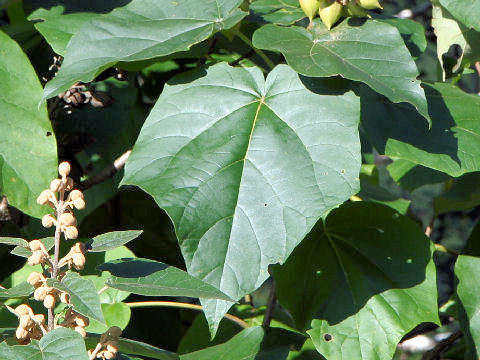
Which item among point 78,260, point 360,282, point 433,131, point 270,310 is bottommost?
point 270,310

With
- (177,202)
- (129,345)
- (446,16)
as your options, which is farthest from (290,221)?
(446,16)

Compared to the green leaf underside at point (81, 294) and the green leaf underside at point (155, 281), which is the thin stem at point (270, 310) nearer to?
the green leaf underside at point (155, 281)

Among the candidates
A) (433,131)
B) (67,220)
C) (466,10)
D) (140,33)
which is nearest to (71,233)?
(67,220)

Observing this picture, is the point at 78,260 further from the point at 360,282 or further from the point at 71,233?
the point at 360,282

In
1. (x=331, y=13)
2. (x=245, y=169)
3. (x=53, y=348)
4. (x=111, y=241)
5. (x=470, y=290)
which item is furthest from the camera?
(x=470, y=290)

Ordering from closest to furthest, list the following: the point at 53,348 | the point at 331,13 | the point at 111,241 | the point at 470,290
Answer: the point at 53,348, the point at 111,241, the point at 331,13, the point at 470,290

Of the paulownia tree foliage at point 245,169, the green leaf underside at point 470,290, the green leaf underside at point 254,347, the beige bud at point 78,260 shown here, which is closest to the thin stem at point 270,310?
the paulownia tree foliage at point 245,169

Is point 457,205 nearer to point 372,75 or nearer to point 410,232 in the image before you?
point 410,232
